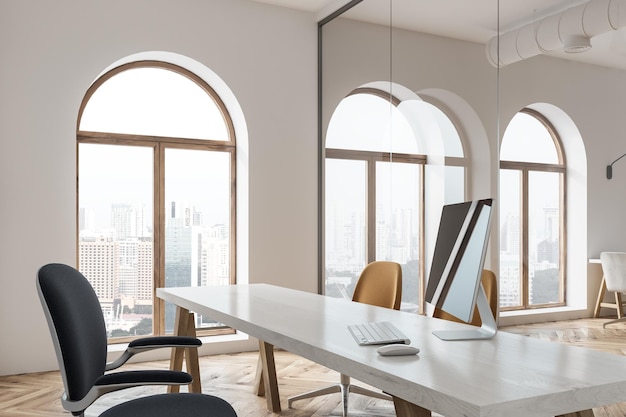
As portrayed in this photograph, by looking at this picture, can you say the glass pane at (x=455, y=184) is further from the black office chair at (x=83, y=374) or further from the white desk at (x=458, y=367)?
the black office chair at (x=83, y=374)

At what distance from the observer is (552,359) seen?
5.98 feet

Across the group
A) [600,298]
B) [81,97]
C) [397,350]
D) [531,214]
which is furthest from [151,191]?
[397,350]

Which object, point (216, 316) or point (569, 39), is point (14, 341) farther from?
point (569, 39)

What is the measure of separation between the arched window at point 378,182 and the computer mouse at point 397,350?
8.00 ft

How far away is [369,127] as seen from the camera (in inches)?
206

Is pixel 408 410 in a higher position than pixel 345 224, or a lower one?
lower

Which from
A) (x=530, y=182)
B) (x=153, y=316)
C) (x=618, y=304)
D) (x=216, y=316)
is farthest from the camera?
(x=153, y=316)

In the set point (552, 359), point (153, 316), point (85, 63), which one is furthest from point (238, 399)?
point (85, 63)

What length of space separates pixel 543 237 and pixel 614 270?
0.51 m

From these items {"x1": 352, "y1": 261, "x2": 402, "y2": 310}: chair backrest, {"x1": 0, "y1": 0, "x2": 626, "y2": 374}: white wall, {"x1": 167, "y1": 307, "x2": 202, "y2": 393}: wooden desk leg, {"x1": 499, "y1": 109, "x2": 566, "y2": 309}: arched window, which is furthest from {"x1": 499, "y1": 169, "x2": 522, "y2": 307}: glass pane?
{"x1": 167, "y1": 307, "x2": 202, "y2": 393}: wooden desk leg

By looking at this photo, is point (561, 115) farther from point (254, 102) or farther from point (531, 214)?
point (254, 102)

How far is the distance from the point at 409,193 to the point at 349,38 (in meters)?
1.60

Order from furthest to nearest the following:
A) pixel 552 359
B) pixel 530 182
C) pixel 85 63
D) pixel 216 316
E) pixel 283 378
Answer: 1. pixel 85 63
2. pixel 283 378
3. pixel 530 182
4. pixel 216 316
5. pixel 552 359

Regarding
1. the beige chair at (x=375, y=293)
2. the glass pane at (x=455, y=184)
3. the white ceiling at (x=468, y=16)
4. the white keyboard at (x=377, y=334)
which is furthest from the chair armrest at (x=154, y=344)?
the white ceiling at (x=468, y=16)
